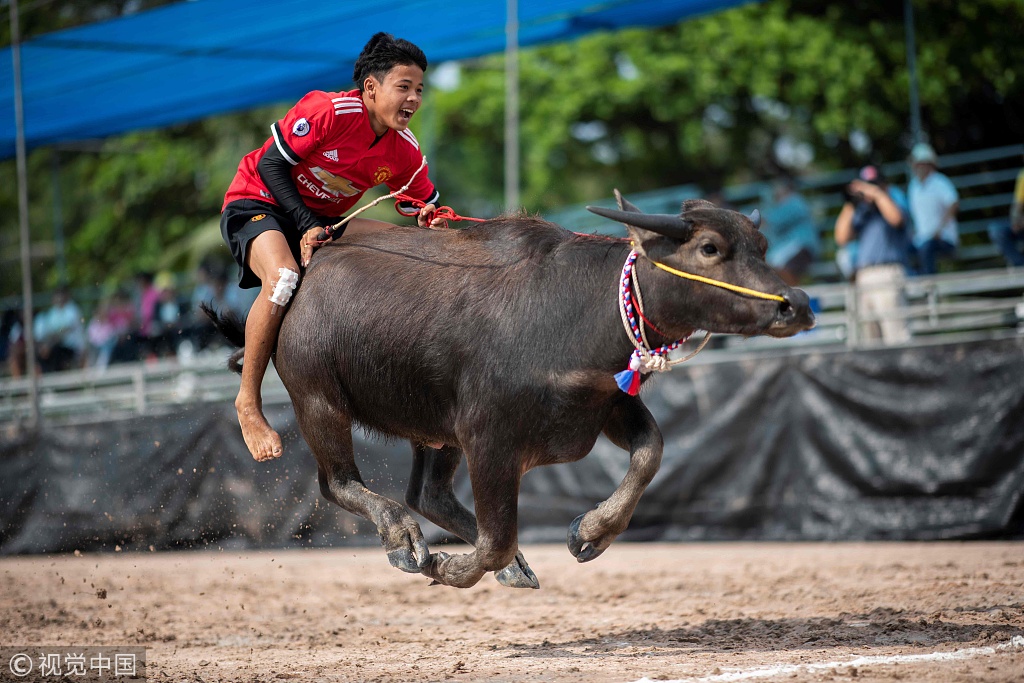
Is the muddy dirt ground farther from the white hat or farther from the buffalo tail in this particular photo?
the white hat

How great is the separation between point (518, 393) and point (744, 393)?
564cm

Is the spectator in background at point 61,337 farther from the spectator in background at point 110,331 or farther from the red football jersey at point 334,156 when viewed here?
the red football jersey at point 334,156

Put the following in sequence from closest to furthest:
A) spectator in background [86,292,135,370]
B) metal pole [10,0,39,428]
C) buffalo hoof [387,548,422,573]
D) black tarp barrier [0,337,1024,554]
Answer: buffalo hoof [387,548,422,573] → black tarp barrier [0,337,1024,554] → metal pole [10,0,39,428] → spectator in background [86,292,135,370]

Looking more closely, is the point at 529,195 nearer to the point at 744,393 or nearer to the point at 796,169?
the point at 796,169

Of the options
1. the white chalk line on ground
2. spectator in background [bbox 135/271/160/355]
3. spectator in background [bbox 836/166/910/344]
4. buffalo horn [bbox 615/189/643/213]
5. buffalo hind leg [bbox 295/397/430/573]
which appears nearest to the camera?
the white chalk line on ground

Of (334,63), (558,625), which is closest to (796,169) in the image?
(334,63)

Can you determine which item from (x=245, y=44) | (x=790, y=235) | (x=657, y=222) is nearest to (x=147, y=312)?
(x=245, y=44)

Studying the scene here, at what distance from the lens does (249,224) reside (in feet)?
19.7

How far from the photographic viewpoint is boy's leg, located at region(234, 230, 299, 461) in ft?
18.9

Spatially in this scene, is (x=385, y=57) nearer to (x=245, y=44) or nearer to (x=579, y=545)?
(x=579, y=545)

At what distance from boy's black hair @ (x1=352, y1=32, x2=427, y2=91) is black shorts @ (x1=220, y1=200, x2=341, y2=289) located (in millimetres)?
869

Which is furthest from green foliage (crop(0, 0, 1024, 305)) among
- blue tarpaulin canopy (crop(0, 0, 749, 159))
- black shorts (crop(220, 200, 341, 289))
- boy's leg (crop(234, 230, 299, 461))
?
boy's leg (crop(234, 230, 299, 461))

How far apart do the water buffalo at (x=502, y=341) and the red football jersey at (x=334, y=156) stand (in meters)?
0.45

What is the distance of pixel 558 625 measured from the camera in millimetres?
6906
